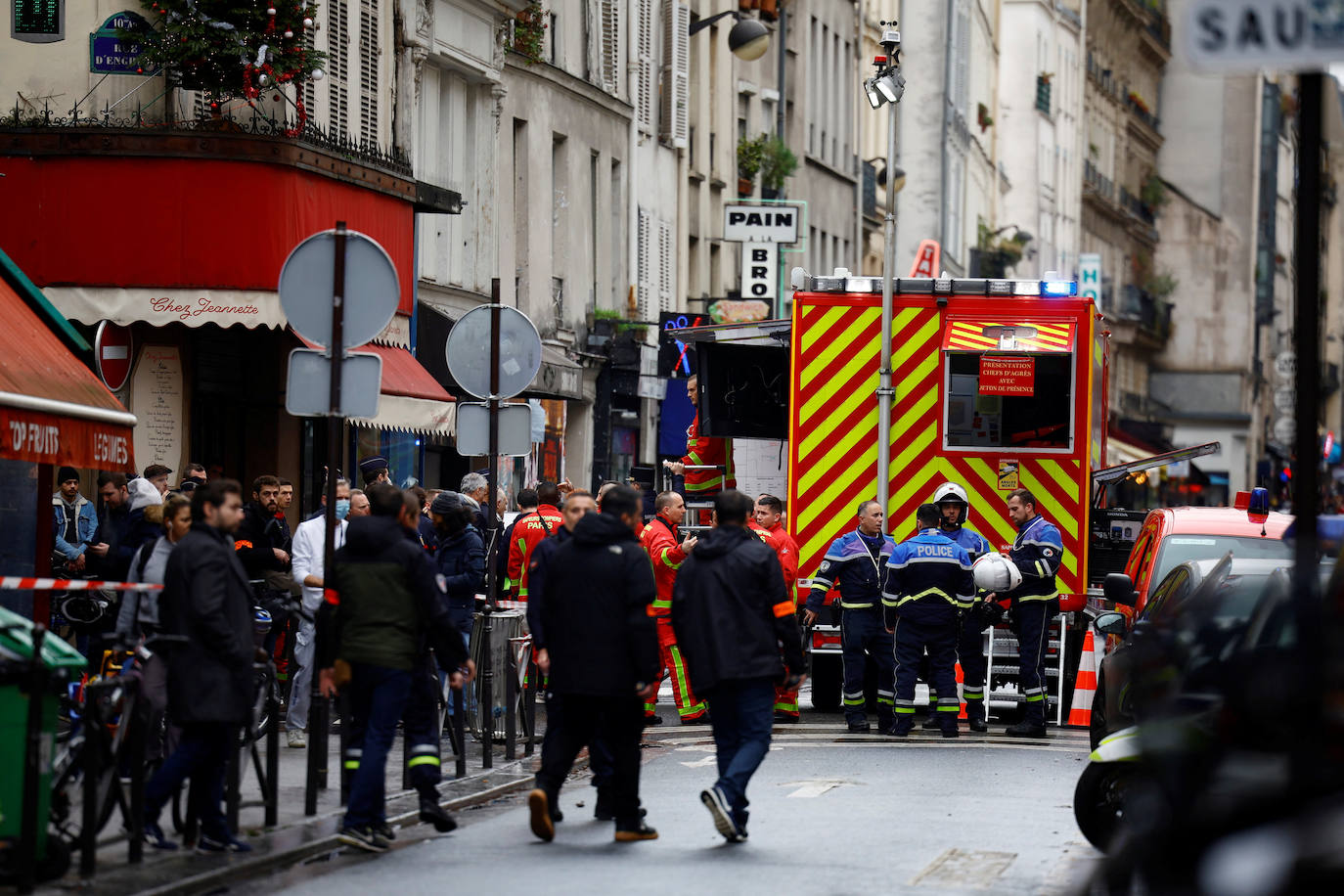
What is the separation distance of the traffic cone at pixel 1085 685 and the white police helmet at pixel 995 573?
1119 mm

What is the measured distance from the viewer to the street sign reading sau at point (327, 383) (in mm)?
12461

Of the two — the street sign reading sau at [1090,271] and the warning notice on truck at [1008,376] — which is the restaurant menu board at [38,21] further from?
the street sign reading sau at [1090,271]

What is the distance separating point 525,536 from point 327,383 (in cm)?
556

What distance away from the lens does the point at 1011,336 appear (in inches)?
736

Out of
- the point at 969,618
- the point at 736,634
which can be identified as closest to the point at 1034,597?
the point at 969,618

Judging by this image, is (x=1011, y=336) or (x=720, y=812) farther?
(x=1011, y=336)

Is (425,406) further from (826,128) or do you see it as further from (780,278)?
(826,128)

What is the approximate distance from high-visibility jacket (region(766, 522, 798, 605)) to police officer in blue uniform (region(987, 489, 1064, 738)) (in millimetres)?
1476

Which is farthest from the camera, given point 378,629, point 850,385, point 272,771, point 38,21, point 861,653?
point 38,21

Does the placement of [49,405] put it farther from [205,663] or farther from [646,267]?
[646,267]

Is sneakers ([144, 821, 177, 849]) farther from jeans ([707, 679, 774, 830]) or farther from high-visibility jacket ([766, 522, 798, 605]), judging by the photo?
high-visibility jacket ([766, 522, 798, 605])

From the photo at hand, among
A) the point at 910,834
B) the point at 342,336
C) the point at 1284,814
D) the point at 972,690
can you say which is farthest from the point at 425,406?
the point at 1284,814

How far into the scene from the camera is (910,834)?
11859mm

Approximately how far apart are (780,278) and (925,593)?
817 inches
